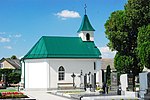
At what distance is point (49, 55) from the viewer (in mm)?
53344

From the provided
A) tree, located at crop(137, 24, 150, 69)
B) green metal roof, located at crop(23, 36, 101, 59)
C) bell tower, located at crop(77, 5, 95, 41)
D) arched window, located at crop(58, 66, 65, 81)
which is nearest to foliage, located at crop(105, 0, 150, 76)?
tree, located at crop(137, 24, 150, 69)

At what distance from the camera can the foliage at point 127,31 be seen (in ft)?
123

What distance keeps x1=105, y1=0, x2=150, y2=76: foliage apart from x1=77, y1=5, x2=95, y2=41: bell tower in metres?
18.9

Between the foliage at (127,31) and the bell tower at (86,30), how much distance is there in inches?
743

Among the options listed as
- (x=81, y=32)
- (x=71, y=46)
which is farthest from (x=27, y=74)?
(x=81, y=32)

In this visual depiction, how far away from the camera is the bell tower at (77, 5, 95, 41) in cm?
5934

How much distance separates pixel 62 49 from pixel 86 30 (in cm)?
681

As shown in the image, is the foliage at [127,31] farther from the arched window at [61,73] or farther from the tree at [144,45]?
the arched window at [61,73]

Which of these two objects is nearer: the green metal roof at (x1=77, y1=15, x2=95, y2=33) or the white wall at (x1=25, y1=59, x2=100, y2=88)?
the white wall at (x1=25, y1=59, x2=100, y2=88)

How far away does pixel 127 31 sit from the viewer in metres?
38.6

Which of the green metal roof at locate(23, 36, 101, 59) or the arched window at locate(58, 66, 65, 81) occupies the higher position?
the green metal roof at locate(23, 36, 101, 59)

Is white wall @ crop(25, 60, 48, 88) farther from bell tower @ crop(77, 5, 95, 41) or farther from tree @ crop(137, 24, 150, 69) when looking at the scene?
tree @ crop(137, 24, 150, 69)

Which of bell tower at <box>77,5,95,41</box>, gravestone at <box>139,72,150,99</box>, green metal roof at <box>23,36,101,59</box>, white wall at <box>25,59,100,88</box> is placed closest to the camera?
gravestone at <box>139,72,150,99</box>

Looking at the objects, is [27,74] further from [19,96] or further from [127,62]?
[19,96]
